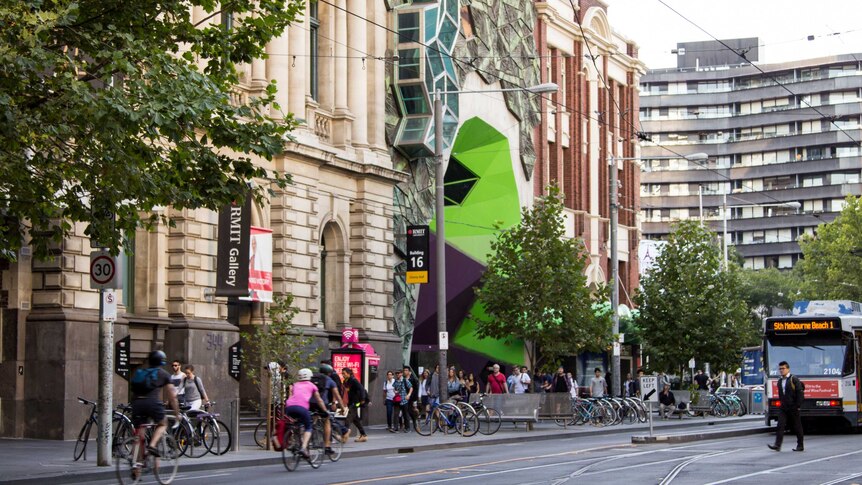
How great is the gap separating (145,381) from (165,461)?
1127 mm

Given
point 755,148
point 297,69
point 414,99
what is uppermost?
point 755,148

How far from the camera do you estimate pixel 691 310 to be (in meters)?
53.0

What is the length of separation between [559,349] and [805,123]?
303 ft

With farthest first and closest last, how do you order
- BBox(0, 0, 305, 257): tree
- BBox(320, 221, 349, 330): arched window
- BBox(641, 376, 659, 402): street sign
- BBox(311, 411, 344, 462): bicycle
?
BBox(320, 221, 349, 330): arched window → BBox(641, 376, 659, 402): street sign → BBox(311, 411, 344, 462): bicycle → BBox(0, 0, 305, 257): tree

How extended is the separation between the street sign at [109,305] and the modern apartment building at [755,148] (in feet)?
353

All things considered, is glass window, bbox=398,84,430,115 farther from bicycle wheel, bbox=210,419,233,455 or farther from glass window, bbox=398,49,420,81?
bicycle wheel, bbox=210,419,233,455

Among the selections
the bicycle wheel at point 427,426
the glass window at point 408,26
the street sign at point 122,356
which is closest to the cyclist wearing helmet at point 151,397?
the street sign at point 122,356

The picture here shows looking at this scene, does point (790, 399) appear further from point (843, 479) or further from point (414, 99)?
point (414, 99)

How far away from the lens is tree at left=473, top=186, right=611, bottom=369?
4494cm

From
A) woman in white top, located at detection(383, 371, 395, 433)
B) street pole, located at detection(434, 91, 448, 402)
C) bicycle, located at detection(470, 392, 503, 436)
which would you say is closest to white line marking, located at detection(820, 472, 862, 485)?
street pole, located at detection(434, 91, 448, 402)

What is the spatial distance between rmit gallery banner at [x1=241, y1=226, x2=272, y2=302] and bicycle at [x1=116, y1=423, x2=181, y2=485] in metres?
13.3

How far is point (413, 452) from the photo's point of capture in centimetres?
2912

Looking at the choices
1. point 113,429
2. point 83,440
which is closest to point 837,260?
point 113,429

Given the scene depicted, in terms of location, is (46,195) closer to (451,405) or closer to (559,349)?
(451,405)
